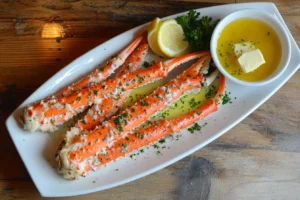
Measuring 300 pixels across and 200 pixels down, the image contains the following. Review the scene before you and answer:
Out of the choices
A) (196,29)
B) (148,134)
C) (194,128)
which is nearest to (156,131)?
(148,134)

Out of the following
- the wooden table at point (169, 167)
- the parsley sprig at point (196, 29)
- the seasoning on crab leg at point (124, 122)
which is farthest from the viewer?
the wooden table at point (169, 167)

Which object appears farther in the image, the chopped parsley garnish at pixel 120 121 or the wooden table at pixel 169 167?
the wooden table at pixel 169 167

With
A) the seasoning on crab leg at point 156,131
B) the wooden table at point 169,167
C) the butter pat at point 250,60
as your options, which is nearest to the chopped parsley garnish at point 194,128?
the seasoning on crab leg at point 156,131

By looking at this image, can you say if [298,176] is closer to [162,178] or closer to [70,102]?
[162,178]

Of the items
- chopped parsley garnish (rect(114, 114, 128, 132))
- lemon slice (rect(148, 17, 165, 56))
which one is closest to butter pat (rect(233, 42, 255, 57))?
lemon slice (rect(148, 17, 165, 56))

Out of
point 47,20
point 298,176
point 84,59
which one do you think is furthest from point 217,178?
point 47,20

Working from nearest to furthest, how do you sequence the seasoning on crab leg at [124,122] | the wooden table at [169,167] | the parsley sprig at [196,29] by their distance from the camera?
the seasoning on crab leg at [124,122] → the parsley sprig at [196,29] → the wooden table at [169,167]

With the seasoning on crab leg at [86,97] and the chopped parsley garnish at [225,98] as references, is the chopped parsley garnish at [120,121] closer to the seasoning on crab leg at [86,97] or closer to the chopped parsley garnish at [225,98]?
the seasoning on crab leg at [86,97]
